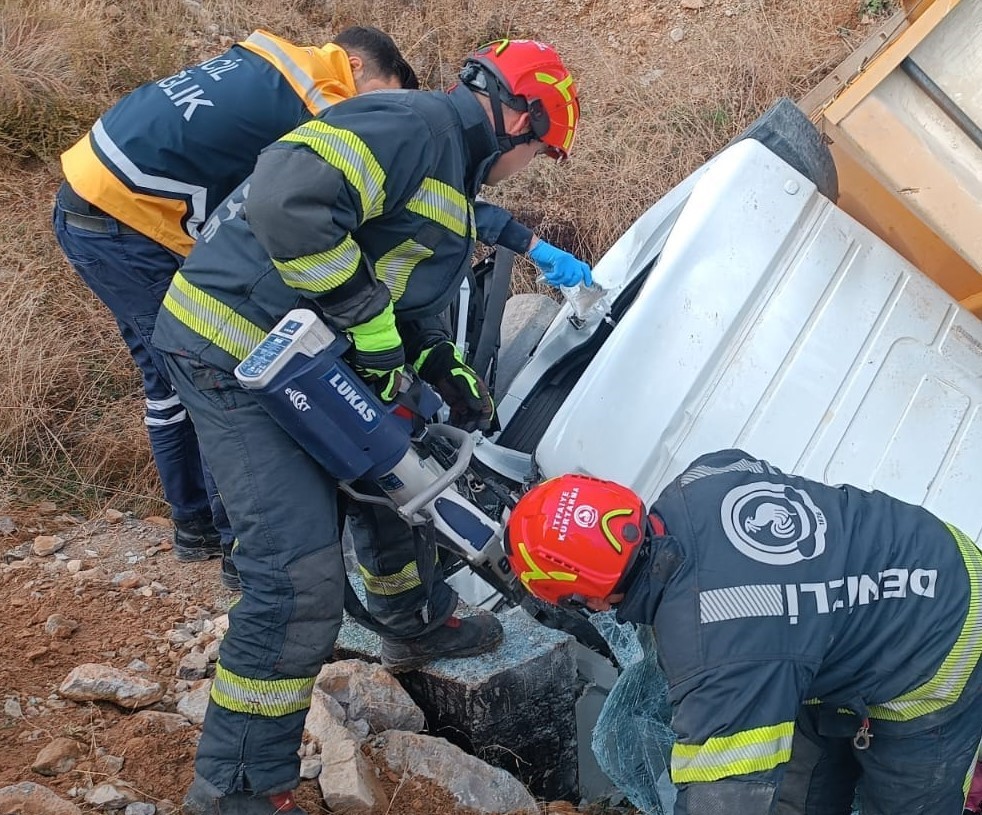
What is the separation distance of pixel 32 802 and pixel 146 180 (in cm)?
158

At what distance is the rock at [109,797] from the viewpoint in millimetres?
2092

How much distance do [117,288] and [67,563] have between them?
961 mm

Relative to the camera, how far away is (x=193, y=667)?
8.71 ft

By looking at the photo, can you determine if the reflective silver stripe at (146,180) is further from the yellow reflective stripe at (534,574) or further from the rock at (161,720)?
the yellow reflective stripe at (534,574)

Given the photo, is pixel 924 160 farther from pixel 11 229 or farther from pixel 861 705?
pixel 11 229

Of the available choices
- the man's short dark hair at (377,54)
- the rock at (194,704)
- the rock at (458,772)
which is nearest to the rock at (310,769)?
the rock at (458,772)

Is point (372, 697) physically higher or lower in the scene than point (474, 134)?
lower

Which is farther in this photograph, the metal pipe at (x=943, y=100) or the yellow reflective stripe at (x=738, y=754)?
the metal pipe at (x=943, y=100)

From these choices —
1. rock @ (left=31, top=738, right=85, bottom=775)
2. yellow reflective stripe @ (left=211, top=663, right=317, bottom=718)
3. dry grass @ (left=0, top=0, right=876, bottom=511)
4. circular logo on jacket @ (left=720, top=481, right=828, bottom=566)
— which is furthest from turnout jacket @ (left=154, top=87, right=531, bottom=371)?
dry grass @ (left=0, top=0, right=876, bottom=511)

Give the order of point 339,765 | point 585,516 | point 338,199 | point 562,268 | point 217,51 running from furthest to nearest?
point 217,51, point 562,268, point 339,765, point 338,199, point 585,516

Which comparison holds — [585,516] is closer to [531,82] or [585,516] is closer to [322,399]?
[322,399]

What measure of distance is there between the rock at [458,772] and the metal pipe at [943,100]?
84.5 inches

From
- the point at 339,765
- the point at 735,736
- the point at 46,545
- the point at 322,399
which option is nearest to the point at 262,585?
the point at 322,399

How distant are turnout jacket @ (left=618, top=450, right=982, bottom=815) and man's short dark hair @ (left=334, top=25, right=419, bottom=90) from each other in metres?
1.53
